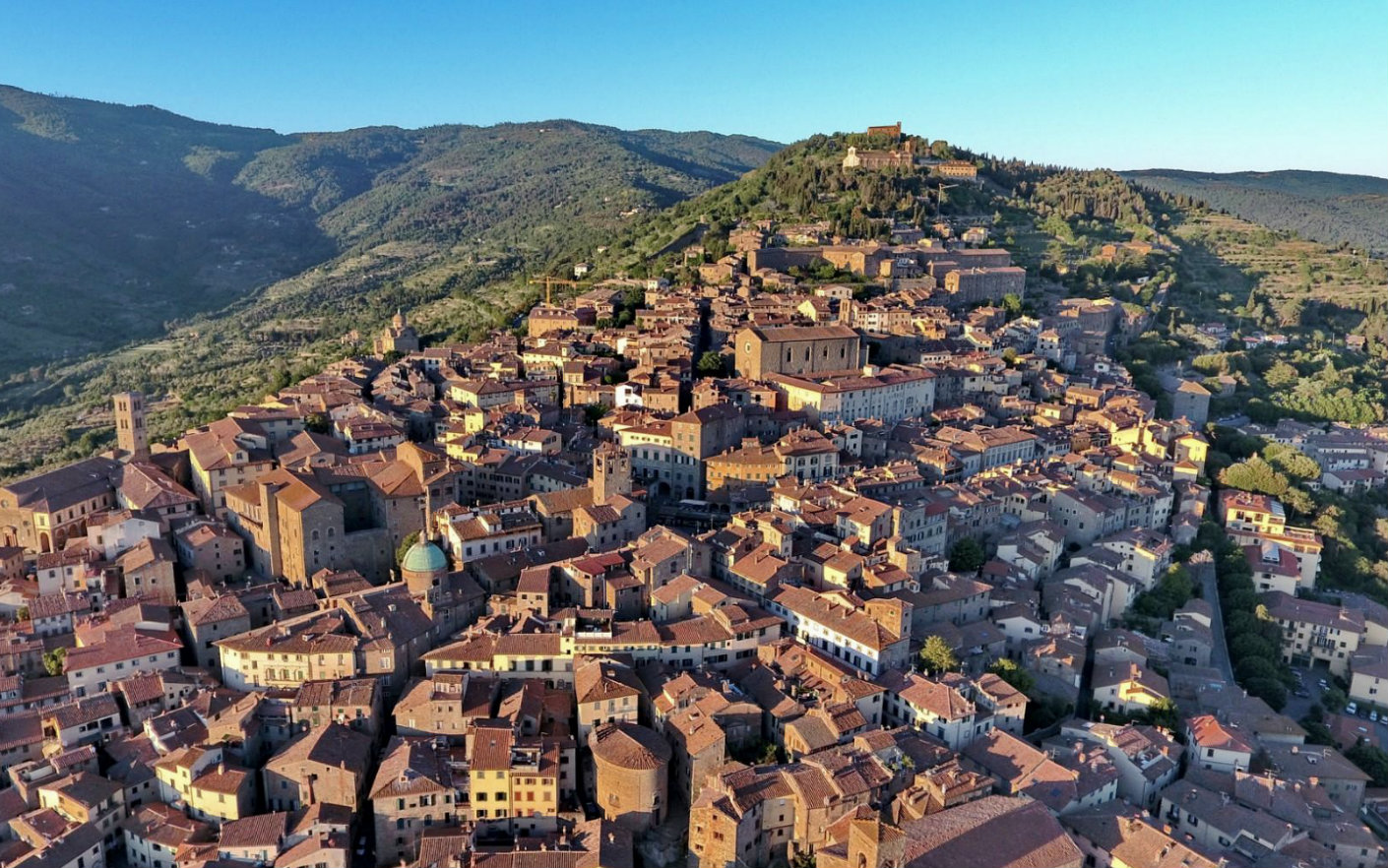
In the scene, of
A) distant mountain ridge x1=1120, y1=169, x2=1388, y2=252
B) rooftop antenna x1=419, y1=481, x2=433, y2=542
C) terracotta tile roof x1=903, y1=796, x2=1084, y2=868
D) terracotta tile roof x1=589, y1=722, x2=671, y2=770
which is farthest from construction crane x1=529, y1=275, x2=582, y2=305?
distant mountain ridge x1=1120, y1=169, x2=1388, y2=252

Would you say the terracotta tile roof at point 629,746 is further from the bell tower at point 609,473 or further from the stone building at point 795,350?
the stone building at point 795,350

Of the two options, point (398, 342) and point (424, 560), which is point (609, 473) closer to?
point (424, 560)

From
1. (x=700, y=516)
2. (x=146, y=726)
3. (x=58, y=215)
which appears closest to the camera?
(x=146, y=726)

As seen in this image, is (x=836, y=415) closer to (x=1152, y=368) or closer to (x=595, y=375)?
(x=595, y=375)

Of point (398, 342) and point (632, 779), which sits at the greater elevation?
point (398, 342)

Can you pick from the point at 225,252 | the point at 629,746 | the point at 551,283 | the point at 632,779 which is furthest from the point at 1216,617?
the point at 225,252

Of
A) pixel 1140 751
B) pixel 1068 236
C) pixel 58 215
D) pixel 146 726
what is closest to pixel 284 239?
pixel 58 215
